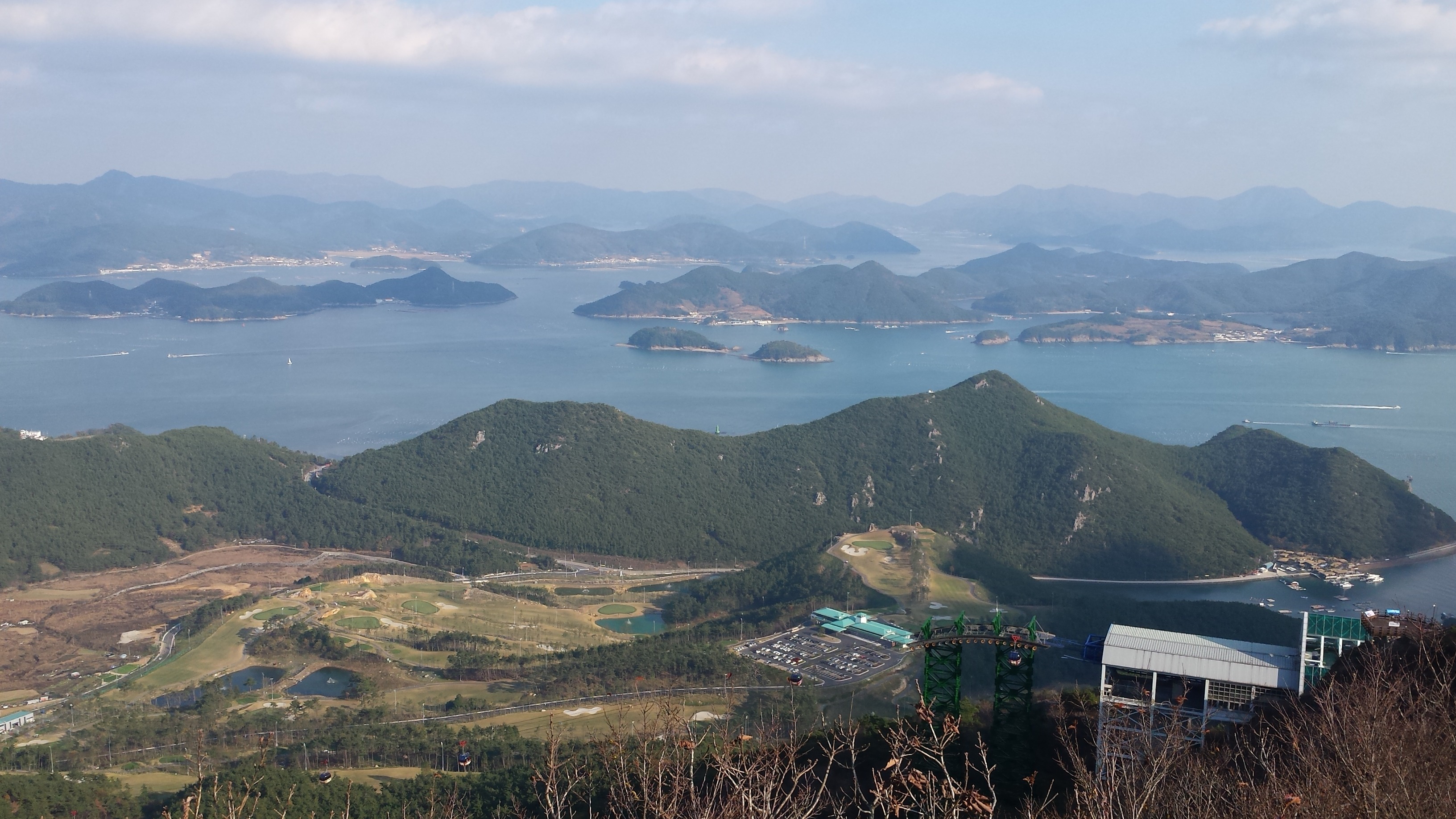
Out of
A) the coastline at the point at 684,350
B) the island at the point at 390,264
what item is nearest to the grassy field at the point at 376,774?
the coastline at the point at 684,350

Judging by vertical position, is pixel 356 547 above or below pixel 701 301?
below

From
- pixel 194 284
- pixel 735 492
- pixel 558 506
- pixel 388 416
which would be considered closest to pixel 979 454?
pixel 735 492

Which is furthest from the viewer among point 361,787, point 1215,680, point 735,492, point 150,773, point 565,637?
point 735,492

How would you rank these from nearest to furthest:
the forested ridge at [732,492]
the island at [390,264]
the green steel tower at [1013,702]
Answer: the green steel tower at [1013,702]
the forested ridge at [732,492]
the island at [390,264]

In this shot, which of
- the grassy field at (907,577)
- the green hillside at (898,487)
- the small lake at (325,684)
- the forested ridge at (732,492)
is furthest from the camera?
the green hillside at (898,487)

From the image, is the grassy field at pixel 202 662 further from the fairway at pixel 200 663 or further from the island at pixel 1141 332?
the island at pixel 1141 332

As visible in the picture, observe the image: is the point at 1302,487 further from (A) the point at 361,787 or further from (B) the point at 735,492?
(A) the point at 361,787

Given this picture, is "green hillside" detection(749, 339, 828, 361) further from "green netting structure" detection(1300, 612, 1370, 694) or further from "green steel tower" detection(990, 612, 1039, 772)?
"green netting structure" detection(1300, 612, 1370, 694)
